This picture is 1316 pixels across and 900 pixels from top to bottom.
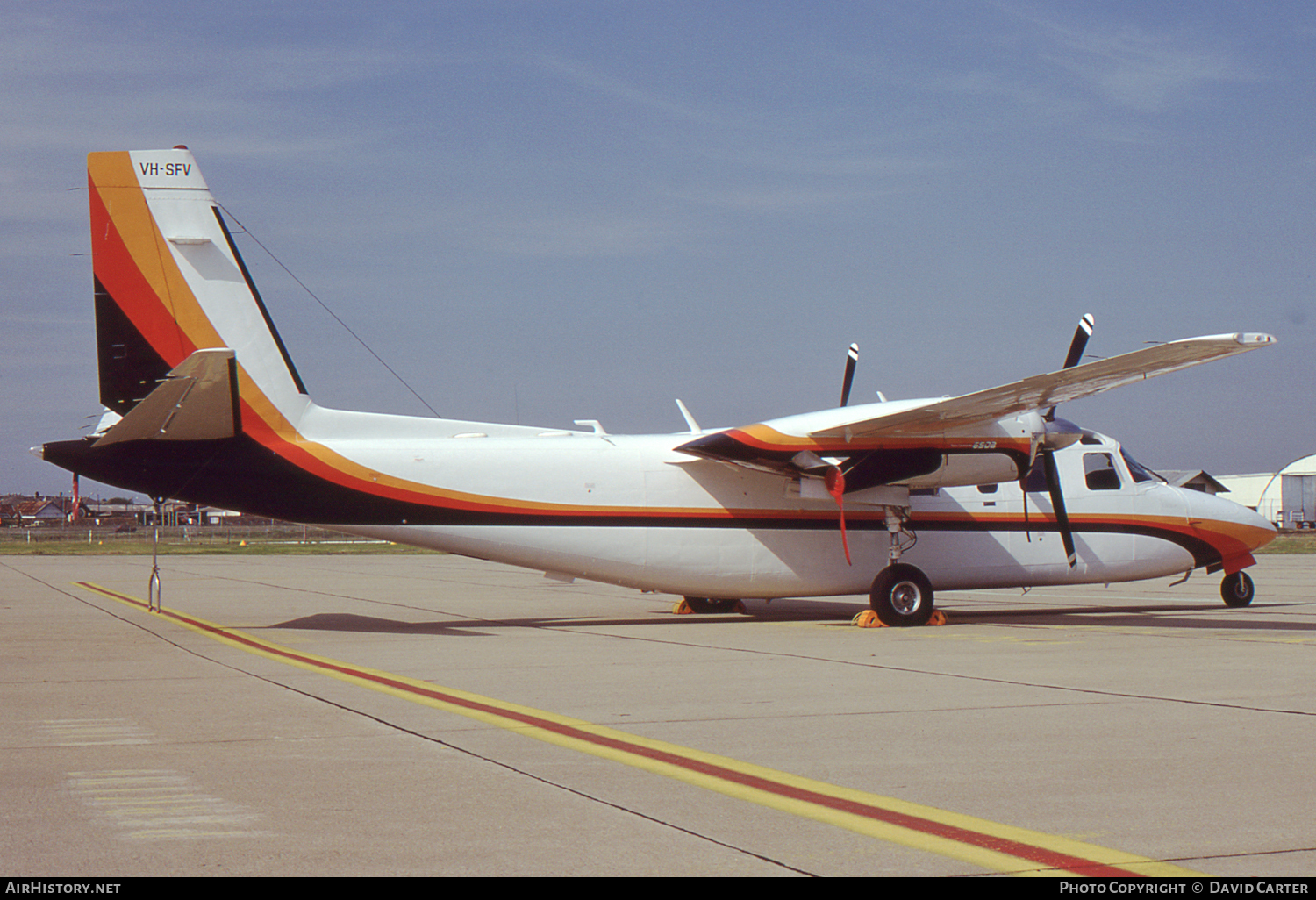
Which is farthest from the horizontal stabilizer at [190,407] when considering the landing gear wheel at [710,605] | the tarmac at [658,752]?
the landing gear wheel at [710,605]

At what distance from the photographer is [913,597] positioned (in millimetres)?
19016

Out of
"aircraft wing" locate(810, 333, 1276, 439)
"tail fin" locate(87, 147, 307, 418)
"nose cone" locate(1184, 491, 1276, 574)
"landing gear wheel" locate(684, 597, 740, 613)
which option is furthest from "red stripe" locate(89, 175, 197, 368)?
"nose cone" locate(1184, 491, 1276, 574)

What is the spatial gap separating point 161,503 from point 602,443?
654 cm

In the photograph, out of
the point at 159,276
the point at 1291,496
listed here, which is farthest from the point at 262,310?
the point at 1291,496

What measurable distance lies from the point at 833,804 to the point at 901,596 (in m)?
12.6

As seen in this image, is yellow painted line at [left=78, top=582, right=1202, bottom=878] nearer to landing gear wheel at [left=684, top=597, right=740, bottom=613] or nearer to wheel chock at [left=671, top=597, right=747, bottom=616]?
wheel chock at [left=671, top=597, right=747, bottom=616]

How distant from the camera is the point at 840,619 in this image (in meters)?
21.1

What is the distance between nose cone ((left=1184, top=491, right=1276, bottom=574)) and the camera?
21.8 m

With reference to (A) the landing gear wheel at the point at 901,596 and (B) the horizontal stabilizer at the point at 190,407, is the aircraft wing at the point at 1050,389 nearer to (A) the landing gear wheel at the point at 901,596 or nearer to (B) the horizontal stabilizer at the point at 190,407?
(A) the landing gear wheel at the point at 901,596

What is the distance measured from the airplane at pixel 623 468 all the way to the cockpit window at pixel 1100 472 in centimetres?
3

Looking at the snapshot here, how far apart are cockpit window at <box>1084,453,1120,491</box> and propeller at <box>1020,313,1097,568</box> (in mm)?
725

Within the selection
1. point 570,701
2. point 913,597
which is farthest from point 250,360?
point 913,597

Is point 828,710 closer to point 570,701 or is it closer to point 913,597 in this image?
point 570,701

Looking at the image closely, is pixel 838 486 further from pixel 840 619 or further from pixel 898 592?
pixel 840 619
